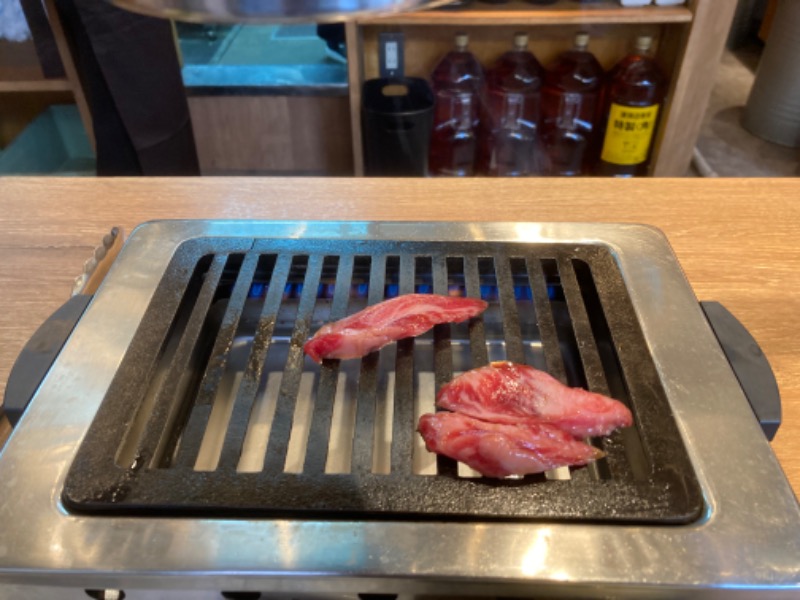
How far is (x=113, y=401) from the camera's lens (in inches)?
22.5

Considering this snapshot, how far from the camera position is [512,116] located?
225 centimetres

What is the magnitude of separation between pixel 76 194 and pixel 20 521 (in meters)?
0.70

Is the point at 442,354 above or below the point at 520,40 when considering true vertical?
above

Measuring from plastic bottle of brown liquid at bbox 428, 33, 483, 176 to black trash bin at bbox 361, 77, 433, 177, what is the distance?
0.12m

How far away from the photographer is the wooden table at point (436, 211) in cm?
86

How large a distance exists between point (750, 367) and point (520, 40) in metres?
1.71

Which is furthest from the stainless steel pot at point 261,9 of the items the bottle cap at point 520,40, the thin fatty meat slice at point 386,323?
the bottle cap at point 520,40

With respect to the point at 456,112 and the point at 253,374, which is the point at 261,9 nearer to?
the point at 253,374

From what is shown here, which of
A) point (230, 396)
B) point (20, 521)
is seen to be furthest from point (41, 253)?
point (20, 521)

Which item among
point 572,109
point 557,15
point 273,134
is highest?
point 557,15

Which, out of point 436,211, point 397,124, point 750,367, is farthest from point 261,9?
point 397,124

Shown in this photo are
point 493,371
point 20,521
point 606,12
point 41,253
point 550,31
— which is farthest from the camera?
point 550,31

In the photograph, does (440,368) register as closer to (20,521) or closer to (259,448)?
(259,448)

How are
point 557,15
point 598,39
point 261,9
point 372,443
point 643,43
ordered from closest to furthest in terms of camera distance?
point 261,9, point 372,443, point 557,15, point 643,43, point 598,39
